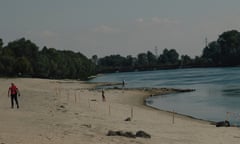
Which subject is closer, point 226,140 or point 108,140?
point 108,140

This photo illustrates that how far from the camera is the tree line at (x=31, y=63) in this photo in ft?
397

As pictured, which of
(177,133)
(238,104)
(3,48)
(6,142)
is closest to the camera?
(6,142)

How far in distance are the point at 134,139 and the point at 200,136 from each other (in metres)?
5.04

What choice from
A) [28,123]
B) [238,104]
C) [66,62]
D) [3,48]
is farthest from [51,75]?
[28,123]

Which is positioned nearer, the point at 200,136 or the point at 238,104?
the point at 200,136

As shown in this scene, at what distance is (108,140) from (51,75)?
134 metres

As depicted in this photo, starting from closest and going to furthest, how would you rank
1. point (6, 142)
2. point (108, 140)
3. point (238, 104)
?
point (6, 142)
point (108, 140)
point (238, 104)

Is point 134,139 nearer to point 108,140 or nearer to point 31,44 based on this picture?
point 108,140

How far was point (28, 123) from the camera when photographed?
73.1 ft

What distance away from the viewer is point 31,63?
13175cm

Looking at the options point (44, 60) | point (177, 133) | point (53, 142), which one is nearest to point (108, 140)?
point (53, 142)

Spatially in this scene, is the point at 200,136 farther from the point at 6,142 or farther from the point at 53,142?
the point at 6,142

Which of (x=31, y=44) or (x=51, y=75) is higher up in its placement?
(x=31, y=44)

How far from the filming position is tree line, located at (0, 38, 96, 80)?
12100cm
